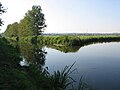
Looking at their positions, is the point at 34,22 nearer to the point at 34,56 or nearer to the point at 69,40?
the point at 69,40

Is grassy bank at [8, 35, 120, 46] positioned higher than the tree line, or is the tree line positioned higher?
the tree line

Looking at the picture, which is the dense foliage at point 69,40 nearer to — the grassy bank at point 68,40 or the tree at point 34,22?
the grassy bank at point 68,40

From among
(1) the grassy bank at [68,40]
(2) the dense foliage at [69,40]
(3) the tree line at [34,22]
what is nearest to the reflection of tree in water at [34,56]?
(2) the dense foliage at [69,40]

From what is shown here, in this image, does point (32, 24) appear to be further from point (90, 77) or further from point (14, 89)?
point (14, 89)

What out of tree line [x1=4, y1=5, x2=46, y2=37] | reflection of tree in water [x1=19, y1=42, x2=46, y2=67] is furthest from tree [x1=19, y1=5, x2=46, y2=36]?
reflection of tree in water [x1=19, y1=42, x2=46, y2=67]

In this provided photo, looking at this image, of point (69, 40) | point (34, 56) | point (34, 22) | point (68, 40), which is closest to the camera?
point (34, 56)

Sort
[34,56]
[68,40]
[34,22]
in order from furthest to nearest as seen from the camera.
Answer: [34,22], [68,40], [34,56]

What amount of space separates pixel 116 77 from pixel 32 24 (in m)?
73.3

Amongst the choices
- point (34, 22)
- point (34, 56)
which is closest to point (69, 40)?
point (34, 56)

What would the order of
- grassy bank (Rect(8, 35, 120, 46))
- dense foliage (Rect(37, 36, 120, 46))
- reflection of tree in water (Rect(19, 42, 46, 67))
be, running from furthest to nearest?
1. grassy bank (Rect(8, 35, 120, 46))
2. dense foliage (Rect(37, 36, 120, 46))
3. reflection of tree in water (Rect(19, 42, 46, 67))

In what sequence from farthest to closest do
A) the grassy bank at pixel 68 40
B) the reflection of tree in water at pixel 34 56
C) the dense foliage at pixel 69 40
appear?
the grassy bank at pixel 68 40
the dense foliage at pixel 69 40
the reflection of tree in water at pixel 34 56

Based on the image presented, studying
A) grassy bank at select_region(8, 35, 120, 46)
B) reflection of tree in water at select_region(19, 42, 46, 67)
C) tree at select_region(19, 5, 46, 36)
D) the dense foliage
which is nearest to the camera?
reflection of tree in water at select_region(19, 42, 46, 67)

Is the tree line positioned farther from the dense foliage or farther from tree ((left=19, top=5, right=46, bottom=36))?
the dense foliage

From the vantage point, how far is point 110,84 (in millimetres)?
16562
